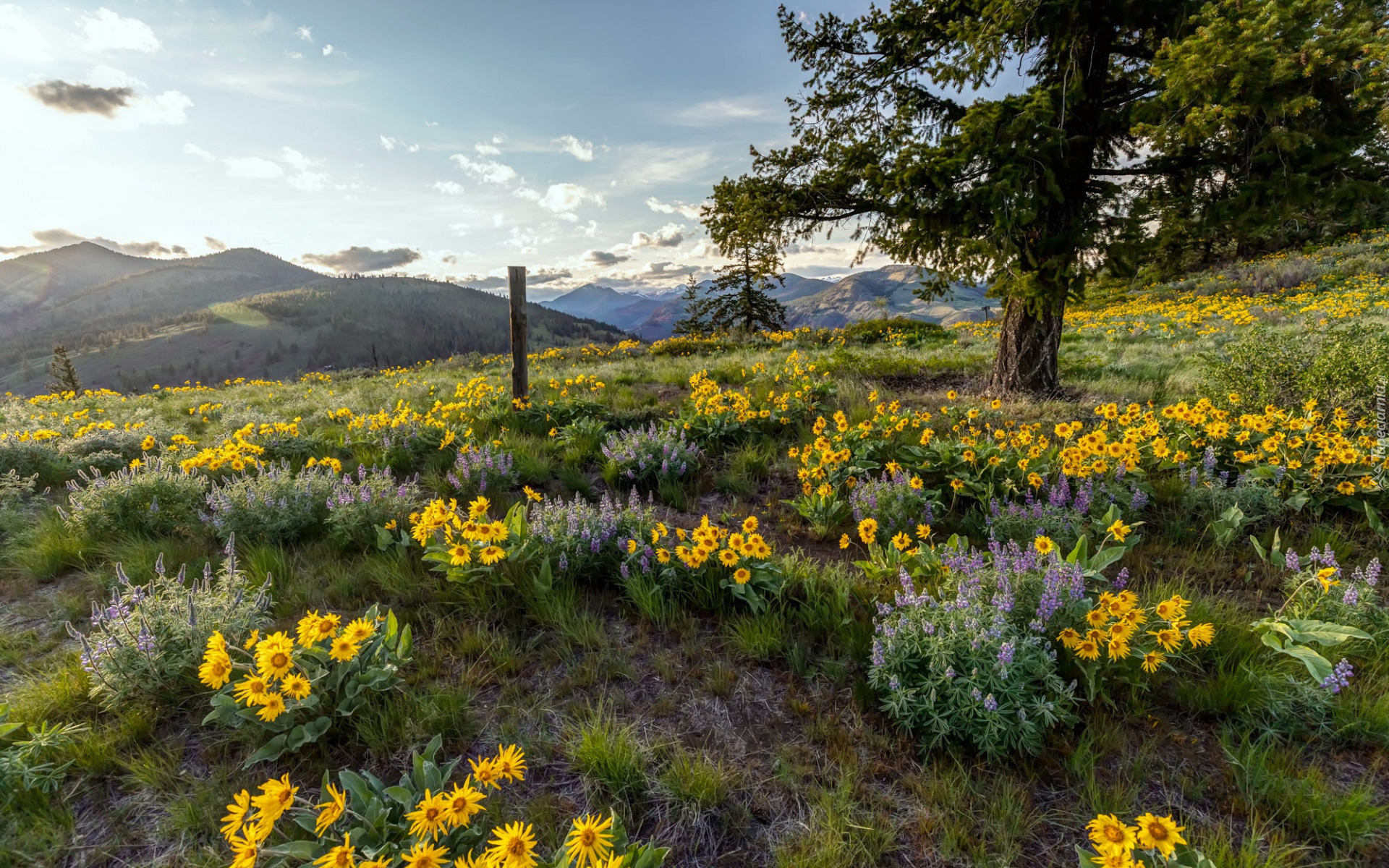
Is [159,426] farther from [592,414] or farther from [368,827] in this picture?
[368,827]

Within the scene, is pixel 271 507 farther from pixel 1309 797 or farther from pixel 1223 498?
pixel 1223 498

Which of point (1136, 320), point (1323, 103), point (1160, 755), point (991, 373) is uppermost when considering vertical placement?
point (1323, 103)

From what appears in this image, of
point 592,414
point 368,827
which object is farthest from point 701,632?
point 592,414

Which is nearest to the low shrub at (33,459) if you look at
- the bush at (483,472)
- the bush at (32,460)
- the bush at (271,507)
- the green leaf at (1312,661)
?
the bush at (32,460)

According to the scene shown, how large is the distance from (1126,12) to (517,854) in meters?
9.42

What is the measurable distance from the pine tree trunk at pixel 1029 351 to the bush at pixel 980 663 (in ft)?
18.4

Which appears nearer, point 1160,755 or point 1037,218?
point 1160,755

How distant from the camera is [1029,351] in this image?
764 centimetres

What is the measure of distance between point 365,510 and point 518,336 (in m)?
4.69

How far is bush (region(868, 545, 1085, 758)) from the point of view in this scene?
248cm

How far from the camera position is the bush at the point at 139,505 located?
463 cm

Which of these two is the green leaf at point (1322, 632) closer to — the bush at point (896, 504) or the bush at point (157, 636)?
the bush at point (896, 504)

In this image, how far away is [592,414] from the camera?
764 centimetres

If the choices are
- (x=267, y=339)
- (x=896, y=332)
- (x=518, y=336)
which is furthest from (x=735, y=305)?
(x=267, y=339)
